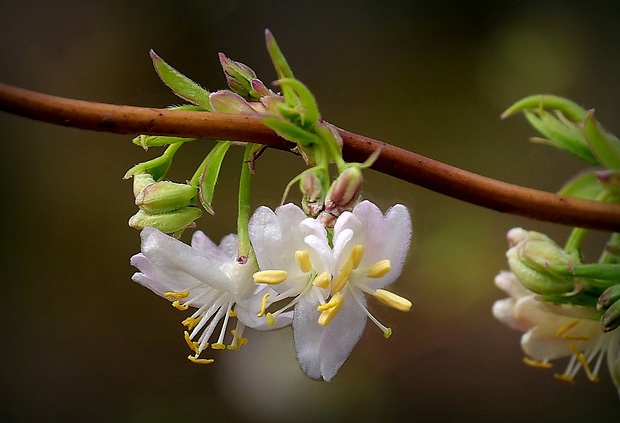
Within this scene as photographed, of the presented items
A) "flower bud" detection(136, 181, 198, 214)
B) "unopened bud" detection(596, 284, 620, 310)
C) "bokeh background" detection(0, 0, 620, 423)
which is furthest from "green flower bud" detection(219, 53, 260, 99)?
"bokeh background" detection(0, 0, 620, 423)

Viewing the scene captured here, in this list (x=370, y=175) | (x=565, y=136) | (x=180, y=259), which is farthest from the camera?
(x=370, y=175)

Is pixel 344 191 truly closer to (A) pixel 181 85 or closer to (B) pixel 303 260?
(B) pixel 303 260

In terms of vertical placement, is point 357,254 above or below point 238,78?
below

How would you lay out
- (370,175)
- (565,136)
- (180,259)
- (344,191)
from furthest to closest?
1. (370,175)
2. (565,136)
3. (180,259)
4. (344,191)

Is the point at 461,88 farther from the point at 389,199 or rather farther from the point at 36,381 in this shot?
the point at 36,381

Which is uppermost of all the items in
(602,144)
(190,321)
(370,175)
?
(370,175)

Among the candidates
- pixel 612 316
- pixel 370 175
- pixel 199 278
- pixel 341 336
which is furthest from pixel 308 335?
pixel 370 175
